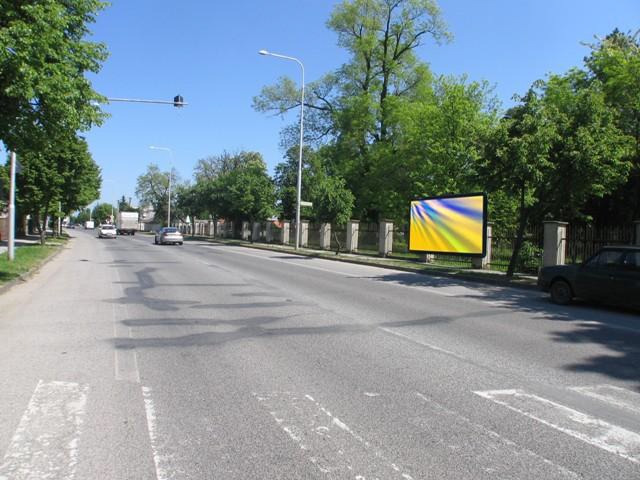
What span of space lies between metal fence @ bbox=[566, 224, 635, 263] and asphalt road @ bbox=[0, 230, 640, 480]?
9663 mm

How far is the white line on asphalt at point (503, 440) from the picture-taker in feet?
12.7

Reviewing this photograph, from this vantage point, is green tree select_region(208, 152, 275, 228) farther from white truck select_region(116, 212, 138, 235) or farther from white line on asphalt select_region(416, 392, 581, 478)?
white line on asphalt select_region(416, 392, 581, 478)

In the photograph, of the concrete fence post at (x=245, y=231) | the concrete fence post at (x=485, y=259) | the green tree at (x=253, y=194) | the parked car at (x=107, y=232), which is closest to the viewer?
the concrete fence post at (x=485, y=259)

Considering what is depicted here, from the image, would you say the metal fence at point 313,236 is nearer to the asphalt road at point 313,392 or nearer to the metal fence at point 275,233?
the metal fence at point 275,233

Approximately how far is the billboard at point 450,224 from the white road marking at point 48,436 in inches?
761

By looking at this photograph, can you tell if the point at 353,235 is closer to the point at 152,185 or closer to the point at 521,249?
the point at 521,249

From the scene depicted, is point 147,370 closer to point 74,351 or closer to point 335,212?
point 74,351

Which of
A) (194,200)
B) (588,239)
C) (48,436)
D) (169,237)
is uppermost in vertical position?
(194,200)

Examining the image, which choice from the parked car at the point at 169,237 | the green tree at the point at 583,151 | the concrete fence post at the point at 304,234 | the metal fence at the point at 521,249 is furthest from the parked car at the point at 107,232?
the green tree at the point at 583,151

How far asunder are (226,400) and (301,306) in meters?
6.24

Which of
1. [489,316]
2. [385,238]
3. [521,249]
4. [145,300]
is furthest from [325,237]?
[489,316]

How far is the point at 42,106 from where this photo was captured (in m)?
10.9

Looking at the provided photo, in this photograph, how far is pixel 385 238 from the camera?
32.0 meters

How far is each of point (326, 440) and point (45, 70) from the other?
9084 mm
